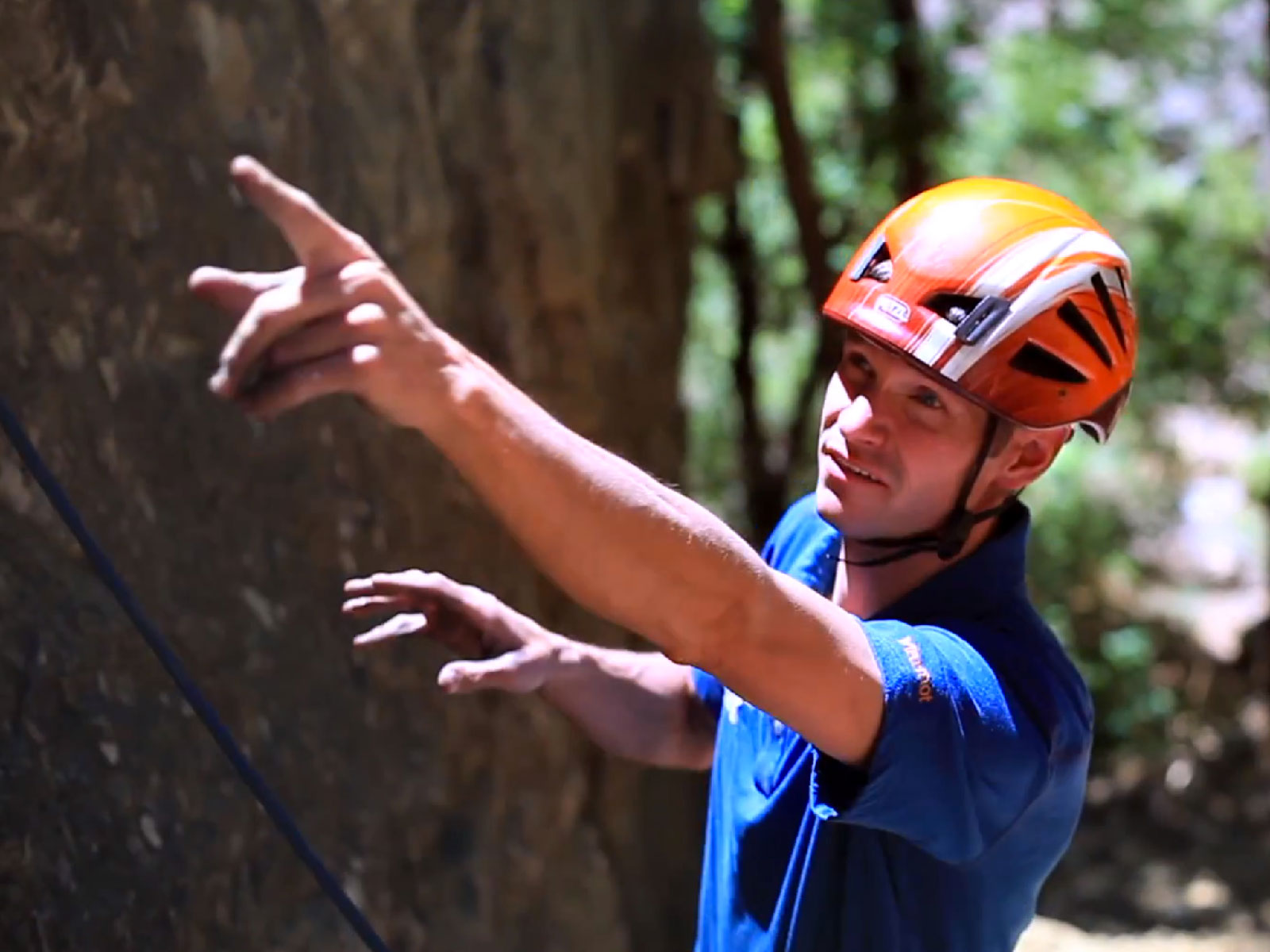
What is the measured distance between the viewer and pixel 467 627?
2525 millimetres

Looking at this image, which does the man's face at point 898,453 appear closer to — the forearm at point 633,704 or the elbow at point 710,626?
the elbow at point 710,626

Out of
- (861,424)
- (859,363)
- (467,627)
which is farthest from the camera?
(467,627)

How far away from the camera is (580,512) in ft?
5.92

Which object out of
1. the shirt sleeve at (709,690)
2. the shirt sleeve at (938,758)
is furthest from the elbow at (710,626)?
the shirt sleeve at (709,690)

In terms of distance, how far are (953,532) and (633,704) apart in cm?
71

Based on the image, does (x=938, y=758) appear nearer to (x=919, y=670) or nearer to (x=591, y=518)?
(x=919, y=670)

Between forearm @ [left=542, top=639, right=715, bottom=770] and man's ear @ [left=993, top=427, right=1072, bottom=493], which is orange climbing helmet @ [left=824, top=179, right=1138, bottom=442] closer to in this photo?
man's ear @ [left=993, top=427, right=1072, bottom=493]

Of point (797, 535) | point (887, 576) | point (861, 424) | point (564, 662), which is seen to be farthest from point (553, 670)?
point (861, 424)

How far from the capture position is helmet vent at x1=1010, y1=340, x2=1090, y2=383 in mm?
2252

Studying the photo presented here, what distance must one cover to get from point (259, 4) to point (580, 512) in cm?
225

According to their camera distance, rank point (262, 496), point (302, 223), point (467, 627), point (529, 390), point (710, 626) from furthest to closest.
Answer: point (529, 390) < point (262, 496) < point (467, 627) < point (710, 626) < point (302, 223)

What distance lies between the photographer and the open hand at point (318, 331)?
169 centimetres

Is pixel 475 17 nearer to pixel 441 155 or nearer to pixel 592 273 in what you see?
pixel 441 155

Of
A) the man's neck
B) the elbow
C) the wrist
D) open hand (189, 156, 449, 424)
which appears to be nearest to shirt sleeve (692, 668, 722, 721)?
the wrist
